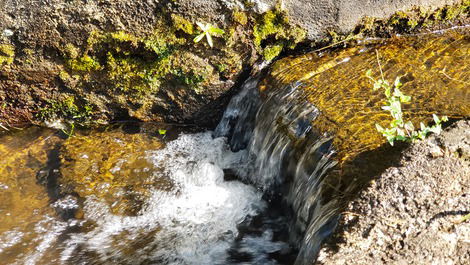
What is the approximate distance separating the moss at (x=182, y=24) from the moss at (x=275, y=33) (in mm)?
557

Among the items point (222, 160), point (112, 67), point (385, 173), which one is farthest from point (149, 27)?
point (385, 173)

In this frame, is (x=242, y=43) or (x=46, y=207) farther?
(x=242, y=43)

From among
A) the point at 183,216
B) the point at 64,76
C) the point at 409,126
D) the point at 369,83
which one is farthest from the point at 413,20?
the point at 64,76

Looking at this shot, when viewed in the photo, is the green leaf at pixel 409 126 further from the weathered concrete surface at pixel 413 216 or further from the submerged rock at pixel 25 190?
the submerged rock at pixel 25 190

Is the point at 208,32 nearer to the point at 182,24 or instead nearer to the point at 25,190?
the point at 182,24

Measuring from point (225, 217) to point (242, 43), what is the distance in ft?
4.98

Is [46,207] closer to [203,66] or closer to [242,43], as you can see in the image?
[203,66]

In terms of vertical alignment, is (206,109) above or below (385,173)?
above

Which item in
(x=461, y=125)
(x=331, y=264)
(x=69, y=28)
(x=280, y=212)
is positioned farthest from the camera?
(x=69, y=28)

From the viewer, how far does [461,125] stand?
247cm

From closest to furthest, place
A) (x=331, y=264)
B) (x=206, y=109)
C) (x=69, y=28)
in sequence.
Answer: (x=331, y=264) → (x=69, y=28) → (x=206, y=109)

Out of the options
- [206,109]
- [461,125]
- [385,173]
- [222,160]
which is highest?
[206,109]

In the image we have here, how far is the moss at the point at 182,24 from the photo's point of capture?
3.97m

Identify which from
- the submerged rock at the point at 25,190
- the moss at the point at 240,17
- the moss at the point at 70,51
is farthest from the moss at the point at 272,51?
the submerged rock at the point at 25,190
